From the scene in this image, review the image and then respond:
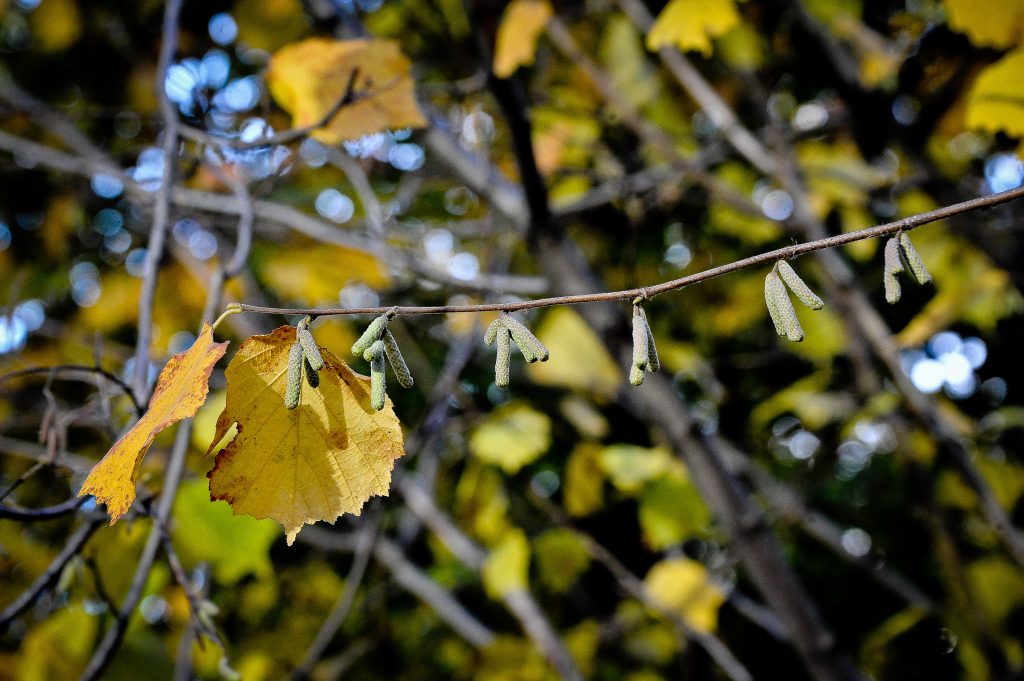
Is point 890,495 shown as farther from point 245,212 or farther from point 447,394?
point 245,212

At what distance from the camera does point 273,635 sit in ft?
12.1

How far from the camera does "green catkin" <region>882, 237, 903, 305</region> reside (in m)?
0.67

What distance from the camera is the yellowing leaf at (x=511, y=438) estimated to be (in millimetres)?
2023

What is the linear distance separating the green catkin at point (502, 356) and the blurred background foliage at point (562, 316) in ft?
2.75

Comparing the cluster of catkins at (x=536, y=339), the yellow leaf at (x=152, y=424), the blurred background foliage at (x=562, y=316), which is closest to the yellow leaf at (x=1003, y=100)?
the blurred background foliage at (x=562, y=316)

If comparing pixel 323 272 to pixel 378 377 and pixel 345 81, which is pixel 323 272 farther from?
pixel 378 377

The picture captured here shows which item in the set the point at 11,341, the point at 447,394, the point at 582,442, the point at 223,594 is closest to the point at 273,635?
the point at 223,594

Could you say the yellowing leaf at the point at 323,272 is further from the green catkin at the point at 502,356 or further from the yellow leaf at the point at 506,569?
the green catkin at the point at 502,356

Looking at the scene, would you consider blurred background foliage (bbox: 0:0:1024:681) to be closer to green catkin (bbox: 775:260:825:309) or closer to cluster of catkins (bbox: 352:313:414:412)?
cluster of catkins (bbox: 352:313:414:412)

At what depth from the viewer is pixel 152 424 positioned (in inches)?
28.7

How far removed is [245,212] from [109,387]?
0.40 meters

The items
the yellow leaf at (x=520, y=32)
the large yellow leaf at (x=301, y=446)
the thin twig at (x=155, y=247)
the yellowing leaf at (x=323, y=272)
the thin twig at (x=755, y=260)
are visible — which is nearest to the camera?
the thin twig at (x=755, y=260)

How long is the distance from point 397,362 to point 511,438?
144 centimetres

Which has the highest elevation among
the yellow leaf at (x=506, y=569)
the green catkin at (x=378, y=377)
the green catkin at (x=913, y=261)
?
the green catkin at (x=913, y=261)
